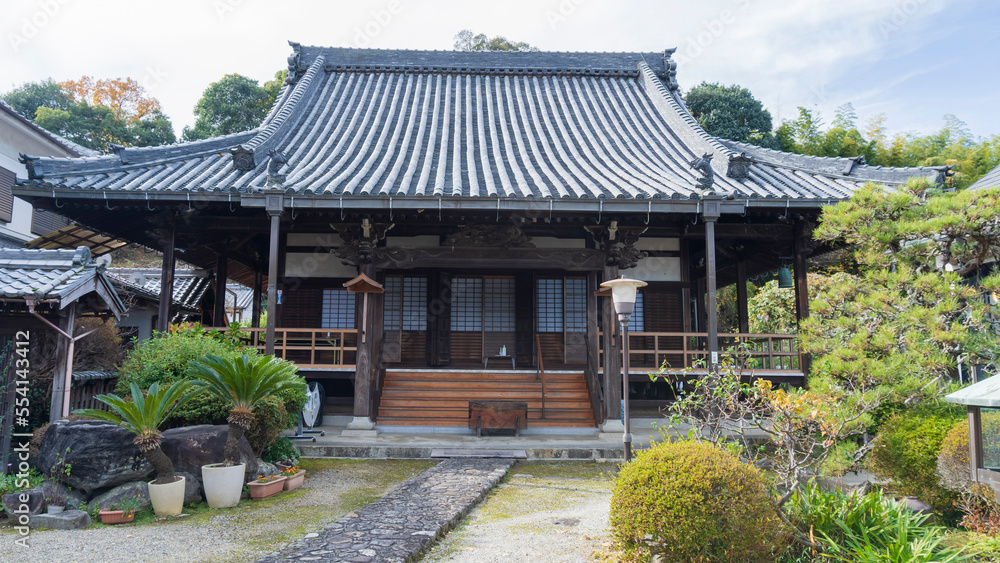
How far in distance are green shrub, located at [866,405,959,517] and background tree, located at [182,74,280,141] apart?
29.6 m

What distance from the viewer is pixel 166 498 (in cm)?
595

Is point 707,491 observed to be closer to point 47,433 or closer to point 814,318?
point 814,318

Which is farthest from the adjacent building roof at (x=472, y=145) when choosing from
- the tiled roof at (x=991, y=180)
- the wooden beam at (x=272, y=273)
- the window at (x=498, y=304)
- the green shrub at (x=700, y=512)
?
the green shrub at (x=700, y=512)

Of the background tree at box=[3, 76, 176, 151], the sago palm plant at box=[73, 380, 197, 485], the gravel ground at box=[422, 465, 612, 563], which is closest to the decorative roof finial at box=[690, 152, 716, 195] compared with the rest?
the gravel ground at box=[422, 465, 612, 563]

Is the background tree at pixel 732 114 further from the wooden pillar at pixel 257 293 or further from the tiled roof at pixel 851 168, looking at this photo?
the wooden pillar at pixel 257 293

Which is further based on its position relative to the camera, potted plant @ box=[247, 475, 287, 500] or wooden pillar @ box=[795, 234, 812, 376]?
wooden pillar @ box=[795, 234, 812, 376]

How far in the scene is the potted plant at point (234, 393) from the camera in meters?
6.35

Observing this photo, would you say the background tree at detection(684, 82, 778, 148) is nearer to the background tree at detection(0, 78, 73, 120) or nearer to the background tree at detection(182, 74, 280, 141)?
the background tree at detection(182, 74, 280, 141)

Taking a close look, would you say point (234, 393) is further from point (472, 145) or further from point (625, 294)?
point (472, 145)

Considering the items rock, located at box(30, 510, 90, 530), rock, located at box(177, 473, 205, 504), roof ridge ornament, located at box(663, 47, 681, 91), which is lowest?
rock, located at box(30, 510, 90, 530)

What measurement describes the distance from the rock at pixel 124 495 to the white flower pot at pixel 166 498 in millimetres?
168

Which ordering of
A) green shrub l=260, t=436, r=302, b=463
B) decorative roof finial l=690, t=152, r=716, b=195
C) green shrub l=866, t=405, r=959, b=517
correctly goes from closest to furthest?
green shrub l=866, t=405, r=959, b=517 < green shrub l=260, t=436, r=302, b=463 < decorative roof finial l=690, t=152, r=716, b=195

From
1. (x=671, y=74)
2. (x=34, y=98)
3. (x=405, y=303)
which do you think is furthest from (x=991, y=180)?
(x=34, y=98)

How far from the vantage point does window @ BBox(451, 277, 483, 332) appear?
13875 millimetres
